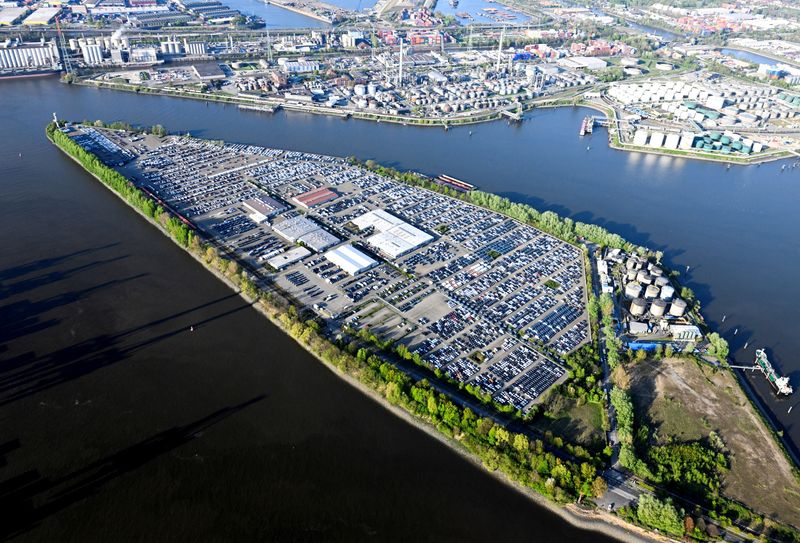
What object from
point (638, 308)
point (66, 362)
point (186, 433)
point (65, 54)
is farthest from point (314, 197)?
point (65, 54)

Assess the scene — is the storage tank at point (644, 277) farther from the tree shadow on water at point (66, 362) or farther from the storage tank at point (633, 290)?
the tree shadow on water at point (66, 362)

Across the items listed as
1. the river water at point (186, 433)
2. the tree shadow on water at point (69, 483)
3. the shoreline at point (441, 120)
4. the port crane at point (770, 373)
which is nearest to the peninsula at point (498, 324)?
the river water at point (186, 433)

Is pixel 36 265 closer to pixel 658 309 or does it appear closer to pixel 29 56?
pixel 658 309

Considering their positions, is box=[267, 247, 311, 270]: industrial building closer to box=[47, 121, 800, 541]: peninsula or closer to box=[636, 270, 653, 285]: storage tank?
box=[47, 121, 800, 541]: peninsula

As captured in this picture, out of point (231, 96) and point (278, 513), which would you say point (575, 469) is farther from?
point (231, 96)

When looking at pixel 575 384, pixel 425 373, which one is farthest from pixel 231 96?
pixel 575 384
